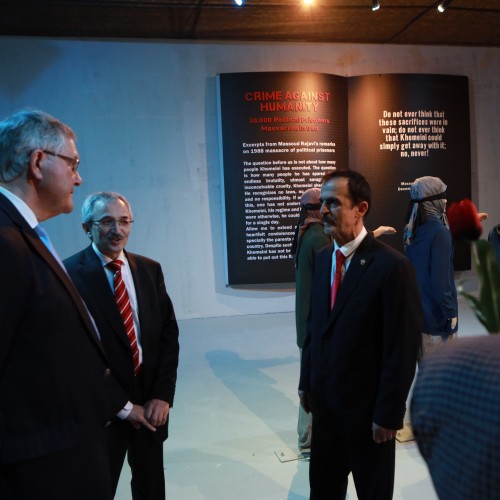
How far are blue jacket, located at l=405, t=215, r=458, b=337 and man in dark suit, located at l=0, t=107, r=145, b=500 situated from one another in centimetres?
217

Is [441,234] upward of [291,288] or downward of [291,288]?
upward

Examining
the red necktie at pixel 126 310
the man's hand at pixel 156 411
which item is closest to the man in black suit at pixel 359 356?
the man's hand at pixel 156 411

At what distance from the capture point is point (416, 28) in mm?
6543

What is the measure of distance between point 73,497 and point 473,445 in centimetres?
113

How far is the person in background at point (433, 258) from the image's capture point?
2910mm

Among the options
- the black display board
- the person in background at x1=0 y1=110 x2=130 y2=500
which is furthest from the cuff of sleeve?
the black display board

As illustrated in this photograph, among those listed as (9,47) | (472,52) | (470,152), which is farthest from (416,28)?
(9,47)

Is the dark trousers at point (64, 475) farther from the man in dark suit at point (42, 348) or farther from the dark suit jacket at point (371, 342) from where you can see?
the dark suit jacket at point (371, 342)

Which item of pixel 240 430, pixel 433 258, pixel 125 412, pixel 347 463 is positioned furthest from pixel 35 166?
pixel 240 430

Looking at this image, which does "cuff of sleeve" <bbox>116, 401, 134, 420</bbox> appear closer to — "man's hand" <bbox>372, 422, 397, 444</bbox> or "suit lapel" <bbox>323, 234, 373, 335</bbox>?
"suit lapel" <bbox>323, 234, 373, 335</bbox>

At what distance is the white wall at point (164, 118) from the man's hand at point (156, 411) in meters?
4.65

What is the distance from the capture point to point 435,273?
2.92 m

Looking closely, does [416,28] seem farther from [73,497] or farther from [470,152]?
[73,497]

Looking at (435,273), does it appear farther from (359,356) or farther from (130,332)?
(130,332)
